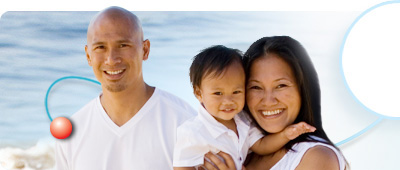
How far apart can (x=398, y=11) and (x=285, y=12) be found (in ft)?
1.77

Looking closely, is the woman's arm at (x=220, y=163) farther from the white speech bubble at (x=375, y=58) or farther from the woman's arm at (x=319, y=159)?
the white speech bubble at (x=375, y=58)

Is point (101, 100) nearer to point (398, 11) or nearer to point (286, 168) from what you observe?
point (286, 168)

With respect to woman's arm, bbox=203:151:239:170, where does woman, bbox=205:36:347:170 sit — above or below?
above

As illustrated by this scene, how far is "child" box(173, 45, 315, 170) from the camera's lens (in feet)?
5.59

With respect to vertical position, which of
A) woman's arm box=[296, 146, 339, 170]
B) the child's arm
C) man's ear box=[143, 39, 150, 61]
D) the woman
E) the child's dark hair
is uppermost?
man's ear box=[143, 39, 150, 61]

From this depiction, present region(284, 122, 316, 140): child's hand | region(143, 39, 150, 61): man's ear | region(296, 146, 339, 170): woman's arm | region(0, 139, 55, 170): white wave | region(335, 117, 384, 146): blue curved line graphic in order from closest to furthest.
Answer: region(296, 146, 339, 170): woman's arm → region(284, 122, 316, 140): child's hand → region(143, 39, 150, 61): man's ear → region(335, 117, 384, 146): blue curved line graphic → region(0, 139, 55, 170): white wave

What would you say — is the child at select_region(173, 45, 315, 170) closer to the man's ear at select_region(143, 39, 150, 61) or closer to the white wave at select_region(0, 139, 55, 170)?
the man's ear at select_region(143, 39, 150, 61)

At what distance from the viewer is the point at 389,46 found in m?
2.32

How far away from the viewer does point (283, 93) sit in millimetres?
1669

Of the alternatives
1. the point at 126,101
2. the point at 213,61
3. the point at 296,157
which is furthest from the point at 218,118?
the point at 126,101

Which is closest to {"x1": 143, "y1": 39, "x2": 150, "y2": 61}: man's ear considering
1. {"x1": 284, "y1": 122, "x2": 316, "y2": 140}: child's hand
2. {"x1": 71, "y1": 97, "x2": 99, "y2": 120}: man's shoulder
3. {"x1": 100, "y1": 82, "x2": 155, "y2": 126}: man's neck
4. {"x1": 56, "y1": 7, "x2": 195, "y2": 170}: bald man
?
{"x1": 56, "y1": 7, "x2": 195, "y2": 170}: bald man

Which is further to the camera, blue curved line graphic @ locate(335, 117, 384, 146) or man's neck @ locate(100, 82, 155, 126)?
blue curved line graphic @ locate(335, 117, 384, 146)

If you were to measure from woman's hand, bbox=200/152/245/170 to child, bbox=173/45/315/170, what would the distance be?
0.02m

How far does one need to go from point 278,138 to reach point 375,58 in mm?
867
